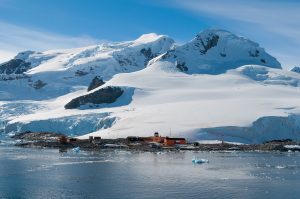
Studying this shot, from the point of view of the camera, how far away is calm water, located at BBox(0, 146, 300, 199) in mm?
48725

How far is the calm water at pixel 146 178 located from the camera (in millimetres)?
48725

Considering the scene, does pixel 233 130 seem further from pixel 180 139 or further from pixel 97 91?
pixel 97 91

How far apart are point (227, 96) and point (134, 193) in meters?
108

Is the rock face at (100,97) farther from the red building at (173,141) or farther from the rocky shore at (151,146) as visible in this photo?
the red building at (173,141)

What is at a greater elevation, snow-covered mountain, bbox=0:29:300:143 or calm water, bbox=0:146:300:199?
snow-covered mountain, bbox=0:29:300:143

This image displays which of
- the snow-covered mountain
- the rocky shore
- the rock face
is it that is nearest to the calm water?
the rocky shore

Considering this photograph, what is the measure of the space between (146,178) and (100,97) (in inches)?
4618

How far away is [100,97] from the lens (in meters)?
174

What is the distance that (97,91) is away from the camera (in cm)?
17588

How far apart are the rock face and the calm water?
295ft

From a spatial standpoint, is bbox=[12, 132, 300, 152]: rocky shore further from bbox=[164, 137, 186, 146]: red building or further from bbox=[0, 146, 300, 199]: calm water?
bbox=[0, 146, 300, 199]: calm water

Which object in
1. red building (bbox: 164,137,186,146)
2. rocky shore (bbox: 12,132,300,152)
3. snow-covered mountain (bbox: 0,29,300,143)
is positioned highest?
snow-covered mountain (bbox: 0,29,300,143)

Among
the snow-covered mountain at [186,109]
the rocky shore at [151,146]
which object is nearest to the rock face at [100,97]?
the snow-covered mountain at [186,109]

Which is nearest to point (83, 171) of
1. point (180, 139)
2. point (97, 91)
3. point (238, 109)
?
point (180, 139)
